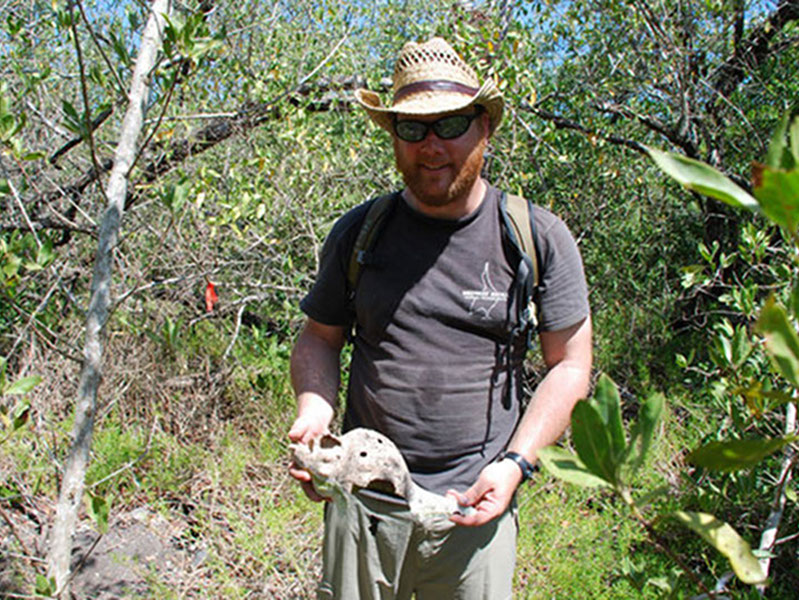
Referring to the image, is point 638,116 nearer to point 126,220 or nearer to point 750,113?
point 750,113

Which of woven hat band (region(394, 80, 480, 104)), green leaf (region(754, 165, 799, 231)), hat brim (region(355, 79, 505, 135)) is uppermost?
woven hat band (region(394, 80, 480, 104))

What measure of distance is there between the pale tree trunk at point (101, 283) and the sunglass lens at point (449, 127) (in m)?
0.82

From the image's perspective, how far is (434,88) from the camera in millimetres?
2150

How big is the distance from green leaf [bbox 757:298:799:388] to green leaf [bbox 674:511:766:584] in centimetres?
16

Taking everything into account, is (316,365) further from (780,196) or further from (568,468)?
(780,196)

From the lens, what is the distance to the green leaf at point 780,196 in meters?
0.52

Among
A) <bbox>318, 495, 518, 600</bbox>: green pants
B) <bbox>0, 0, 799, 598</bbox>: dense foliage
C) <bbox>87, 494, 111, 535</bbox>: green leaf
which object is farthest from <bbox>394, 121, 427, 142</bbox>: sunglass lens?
<bbox>0, 0, 799, 598</bbox>: dense foliage

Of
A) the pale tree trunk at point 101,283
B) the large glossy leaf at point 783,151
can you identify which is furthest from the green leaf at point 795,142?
the pale tree trunk at point 101,283

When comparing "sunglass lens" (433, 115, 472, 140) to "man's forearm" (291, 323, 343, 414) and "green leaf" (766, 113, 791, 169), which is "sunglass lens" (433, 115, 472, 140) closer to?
"man's forearm" (291, 323, 343, 414)

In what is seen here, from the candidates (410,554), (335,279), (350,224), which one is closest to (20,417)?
(335,279)

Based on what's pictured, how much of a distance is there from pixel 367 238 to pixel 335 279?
0.57 ft

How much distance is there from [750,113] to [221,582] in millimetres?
4472

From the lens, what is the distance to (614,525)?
12.5 feet

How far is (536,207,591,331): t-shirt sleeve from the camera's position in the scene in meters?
2.12
